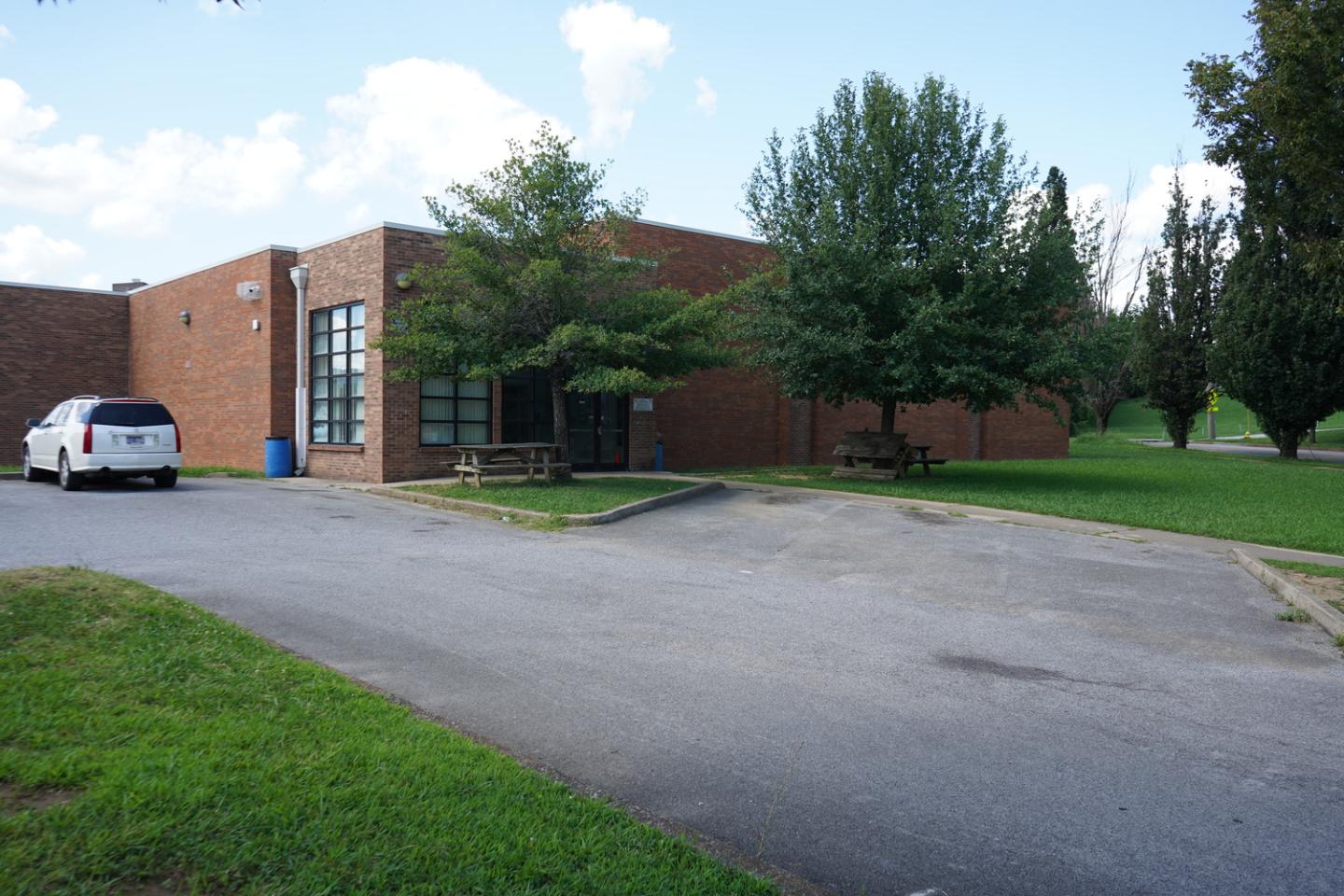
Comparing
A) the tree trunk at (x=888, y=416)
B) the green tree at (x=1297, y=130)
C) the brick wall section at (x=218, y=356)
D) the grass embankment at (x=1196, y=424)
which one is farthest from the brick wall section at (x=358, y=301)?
the grass embankment at (x=1196, y=424)

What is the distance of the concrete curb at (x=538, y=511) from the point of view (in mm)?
13742

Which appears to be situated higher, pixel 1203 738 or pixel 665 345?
pixel 665 345

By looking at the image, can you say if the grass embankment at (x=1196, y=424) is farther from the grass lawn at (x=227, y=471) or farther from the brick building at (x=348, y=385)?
the grass lawn at (x=227, y=471)

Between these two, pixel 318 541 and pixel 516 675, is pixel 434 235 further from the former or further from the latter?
pixel 516 675

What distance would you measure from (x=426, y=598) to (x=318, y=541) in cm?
373

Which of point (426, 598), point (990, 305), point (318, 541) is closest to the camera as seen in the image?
point (426, 598)

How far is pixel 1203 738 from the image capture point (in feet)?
17.1

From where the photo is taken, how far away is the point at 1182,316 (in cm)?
3934

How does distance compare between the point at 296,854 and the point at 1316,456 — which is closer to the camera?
the point at 296,854

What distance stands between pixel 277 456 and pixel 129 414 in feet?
15.5

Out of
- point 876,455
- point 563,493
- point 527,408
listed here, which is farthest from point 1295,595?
point 527,408

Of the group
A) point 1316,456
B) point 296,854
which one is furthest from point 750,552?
point 1316,456

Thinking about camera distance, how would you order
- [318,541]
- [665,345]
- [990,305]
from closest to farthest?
[318,541] < [665,345] < [990,305]

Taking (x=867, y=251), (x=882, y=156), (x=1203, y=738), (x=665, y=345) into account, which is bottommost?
(x=1203, y=738)
